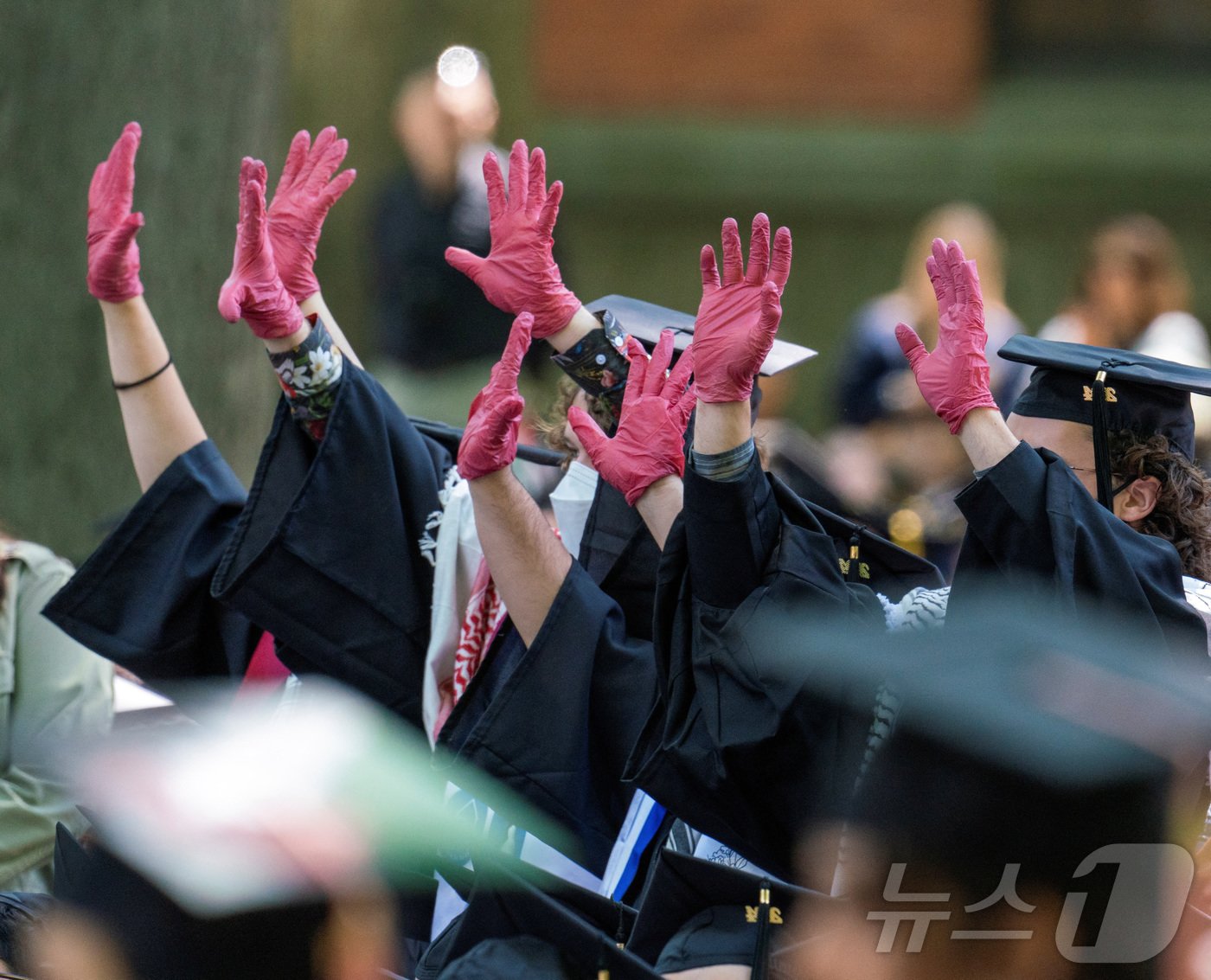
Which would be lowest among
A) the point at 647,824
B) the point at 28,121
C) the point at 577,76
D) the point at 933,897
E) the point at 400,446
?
the point at 647,824

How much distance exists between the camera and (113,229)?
3797 millimetres

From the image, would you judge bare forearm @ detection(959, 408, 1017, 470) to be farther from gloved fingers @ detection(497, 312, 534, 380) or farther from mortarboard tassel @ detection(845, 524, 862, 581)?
gloved fingers @ detection(497, 312, 534, 380)

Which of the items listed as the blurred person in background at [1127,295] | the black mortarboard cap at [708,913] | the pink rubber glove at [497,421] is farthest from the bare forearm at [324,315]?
the blurred person in background at [1127,295]

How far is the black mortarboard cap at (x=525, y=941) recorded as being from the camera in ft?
8.89

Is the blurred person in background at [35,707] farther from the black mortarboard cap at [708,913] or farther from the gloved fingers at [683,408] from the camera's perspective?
the gloved fingers at [683,408]

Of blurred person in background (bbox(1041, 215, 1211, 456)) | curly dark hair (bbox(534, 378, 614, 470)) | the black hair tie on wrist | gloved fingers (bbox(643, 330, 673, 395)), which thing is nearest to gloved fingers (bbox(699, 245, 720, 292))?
gloved fingers (bbox(643, 330, 673, 395))

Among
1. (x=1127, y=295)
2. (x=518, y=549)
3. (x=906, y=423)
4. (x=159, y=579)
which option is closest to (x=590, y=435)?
(x=518, y=549)

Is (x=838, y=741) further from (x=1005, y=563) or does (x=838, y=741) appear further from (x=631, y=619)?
(x=631, y=619)

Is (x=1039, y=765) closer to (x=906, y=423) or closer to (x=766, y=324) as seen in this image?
(x=766, y=324)

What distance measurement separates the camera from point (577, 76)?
954 centimetres

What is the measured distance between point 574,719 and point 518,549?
32 centimetres

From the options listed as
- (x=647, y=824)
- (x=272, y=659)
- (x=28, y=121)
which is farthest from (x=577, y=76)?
(x=647, y=824)

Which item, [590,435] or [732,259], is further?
[590,435]

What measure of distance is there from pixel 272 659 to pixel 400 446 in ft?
1.93
